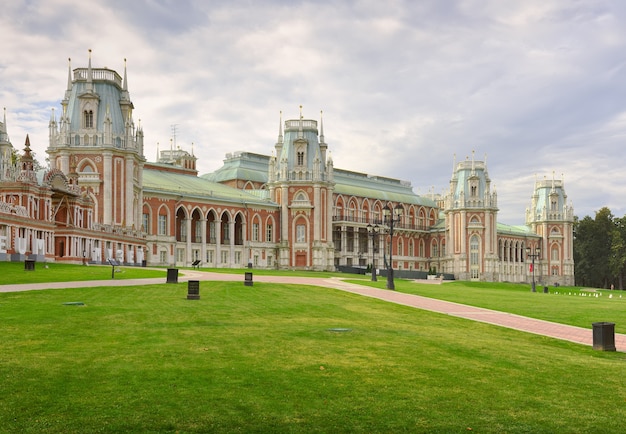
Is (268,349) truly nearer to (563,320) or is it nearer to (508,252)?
(563,320)

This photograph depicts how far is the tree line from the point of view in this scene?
5005 inches

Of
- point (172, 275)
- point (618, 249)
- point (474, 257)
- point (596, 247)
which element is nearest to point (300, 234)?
point (474, 257)

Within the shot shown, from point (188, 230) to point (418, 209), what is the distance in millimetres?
56311

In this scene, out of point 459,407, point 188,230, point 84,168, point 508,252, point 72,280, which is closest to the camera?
point 459,407

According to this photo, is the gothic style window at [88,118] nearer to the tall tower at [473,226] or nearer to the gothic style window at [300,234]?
the gothic style window at [300,234]

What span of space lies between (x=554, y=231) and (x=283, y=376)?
127 meters

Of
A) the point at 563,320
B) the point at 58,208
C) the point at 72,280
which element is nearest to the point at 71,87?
the point at 58,208

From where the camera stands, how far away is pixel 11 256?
154 ft

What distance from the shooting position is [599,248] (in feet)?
427

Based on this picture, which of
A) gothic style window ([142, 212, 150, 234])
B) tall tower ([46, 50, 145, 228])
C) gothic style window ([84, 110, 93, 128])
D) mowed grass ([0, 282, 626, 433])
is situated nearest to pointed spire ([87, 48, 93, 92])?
tall tower ([46, 50, 145, 228])

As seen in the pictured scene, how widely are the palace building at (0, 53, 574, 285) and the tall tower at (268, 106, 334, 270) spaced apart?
16cm

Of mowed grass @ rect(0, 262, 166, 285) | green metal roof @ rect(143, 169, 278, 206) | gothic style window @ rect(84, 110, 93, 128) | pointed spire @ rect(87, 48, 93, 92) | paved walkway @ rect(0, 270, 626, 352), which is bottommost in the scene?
paved walkway @ rect(0, 270, 626, 352)

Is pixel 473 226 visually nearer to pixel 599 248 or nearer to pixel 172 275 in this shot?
pixel 599 248

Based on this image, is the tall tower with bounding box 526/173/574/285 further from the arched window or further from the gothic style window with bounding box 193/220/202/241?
the gothic style window with bounding box 193/220/202/241
